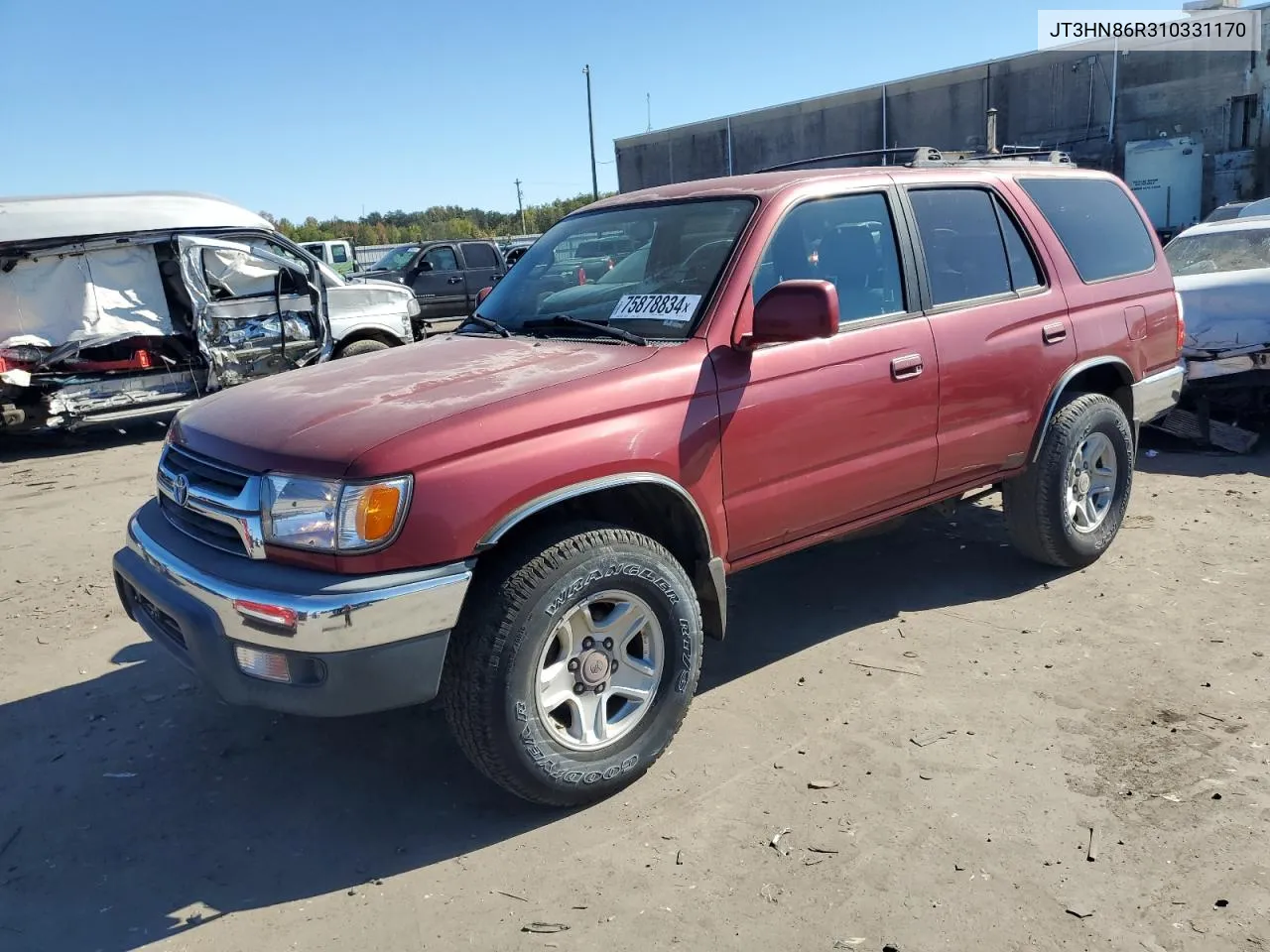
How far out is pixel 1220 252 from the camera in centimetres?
798

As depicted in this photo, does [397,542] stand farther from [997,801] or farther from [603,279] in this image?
[997,801]

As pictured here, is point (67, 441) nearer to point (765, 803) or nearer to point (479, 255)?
point (765, 803)

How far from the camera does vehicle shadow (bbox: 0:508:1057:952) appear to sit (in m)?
2.78

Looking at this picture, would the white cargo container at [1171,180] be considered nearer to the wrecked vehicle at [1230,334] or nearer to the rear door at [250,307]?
the wrecked vehicle at [1230,334]

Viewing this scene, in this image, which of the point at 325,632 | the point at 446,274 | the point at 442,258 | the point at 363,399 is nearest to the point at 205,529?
the point at 363,399

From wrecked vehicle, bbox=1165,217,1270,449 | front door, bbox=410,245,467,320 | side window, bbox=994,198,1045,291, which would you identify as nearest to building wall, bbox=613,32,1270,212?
front door, bbox=410,245,467,320

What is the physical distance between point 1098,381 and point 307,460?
4102mm

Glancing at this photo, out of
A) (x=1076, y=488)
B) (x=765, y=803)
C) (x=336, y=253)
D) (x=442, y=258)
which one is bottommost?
(x=765, y=803)

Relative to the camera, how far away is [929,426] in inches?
158

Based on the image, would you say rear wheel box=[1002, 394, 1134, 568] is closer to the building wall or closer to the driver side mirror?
the driver side mirror

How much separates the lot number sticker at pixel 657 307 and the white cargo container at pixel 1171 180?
26601mm

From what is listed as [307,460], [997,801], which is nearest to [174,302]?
[307,460]

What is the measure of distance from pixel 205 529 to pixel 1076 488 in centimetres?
406

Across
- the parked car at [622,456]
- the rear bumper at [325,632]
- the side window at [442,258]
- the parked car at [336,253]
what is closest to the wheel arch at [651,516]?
the parked car at [622,456]
